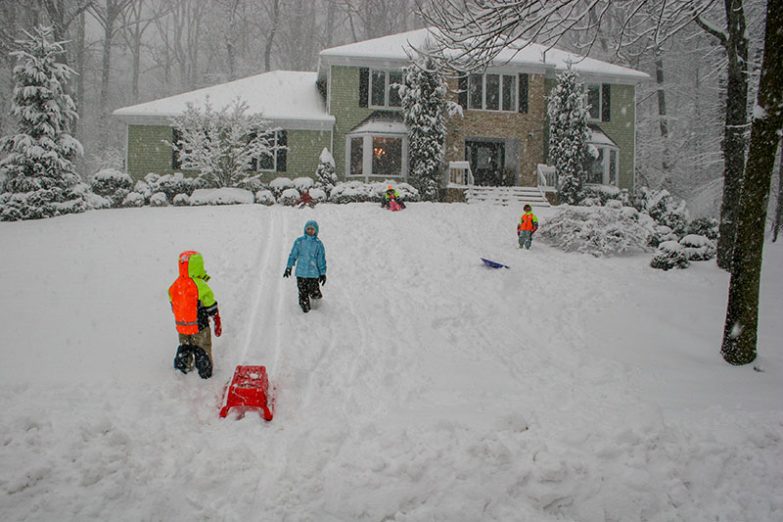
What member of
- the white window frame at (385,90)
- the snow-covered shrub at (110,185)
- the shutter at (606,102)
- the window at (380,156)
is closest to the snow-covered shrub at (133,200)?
the snow-covered shrub at (110,185)

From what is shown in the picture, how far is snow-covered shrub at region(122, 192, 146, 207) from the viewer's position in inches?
671

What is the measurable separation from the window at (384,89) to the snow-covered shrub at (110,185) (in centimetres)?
1087

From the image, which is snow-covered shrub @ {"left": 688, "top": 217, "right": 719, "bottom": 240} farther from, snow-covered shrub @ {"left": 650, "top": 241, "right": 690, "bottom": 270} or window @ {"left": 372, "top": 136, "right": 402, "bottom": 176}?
window @ {"left": 372, "top": 136, "right": 402, "bottom": 176}

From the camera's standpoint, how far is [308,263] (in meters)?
7.42

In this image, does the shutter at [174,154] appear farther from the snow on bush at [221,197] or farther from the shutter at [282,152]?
the snow on bush at [221,197]

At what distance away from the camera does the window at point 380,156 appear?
21.7 m

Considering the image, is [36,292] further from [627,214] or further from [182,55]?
[182,55]

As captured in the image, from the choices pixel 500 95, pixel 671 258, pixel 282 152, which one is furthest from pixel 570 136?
pixel 282 152

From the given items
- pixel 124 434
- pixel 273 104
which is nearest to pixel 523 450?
pixel 124 434

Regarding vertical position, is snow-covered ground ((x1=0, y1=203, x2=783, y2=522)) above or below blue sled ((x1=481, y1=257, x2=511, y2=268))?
below

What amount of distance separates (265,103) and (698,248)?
716 inches

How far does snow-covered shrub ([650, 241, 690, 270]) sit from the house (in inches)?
Answer: 387

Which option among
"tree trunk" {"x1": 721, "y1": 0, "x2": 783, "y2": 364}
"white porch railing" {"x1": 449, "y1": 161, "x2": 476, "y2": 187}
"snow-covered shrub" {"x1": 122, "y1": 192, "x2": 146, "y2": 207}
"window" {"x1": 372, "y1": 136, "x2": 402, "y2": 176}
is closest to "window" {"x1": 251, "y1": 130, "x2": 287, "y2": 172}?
"window" {"x1": 372, "y1": 136, "x2": 402, "y2": 176}

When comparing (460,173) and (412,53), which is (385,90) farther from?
(460,173)
